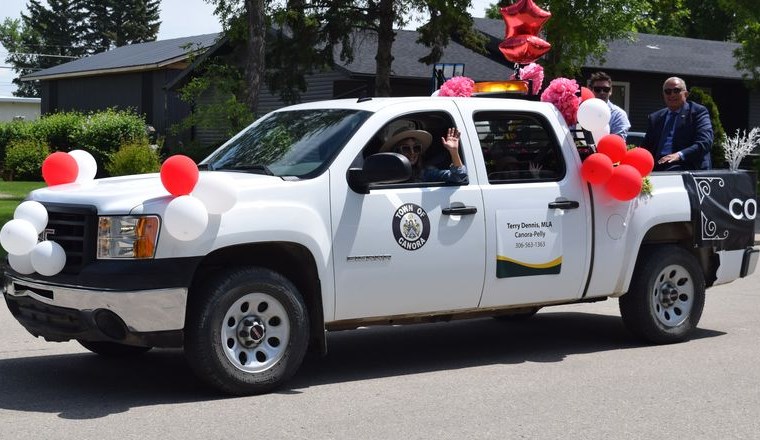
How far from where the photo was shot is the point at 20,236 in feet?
21.1

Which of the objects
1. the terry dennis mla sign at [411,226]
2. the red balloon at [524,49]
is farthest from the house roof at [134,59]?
the terry dennis mla sign at [411,226]

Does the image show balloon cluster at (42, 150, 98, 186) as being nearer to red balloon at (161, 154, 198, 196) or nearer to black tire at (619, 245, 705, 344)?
red balloon at (161, 154, 198, 196)

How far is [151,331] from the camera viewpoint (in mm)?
6316

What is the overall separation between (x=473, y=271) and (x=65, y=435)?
2930 mm

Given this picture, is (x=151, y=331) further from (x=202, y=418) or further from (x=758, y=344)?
(x=758, y=344)

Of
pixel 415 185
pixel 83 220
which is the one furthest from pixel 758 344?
pixel 83 220

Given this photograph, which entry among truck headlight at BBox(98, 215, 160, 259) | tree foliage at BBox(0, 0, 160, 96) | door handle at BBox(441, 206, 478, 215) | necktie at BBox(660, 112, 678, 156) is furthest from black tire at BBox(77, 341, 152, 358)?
tree foliage at BBox(0, 0, 160, 96)

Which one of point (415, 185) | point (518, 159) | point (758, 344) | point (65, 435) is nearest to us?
point (65, 435)

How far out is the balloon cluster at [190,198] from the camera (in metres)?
6.14

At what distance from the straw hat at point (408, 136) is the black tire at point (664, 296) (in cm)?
209

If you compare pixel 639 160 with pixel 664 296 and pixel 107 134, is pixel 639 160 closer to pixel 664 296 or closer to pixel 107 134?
pixel 664 296

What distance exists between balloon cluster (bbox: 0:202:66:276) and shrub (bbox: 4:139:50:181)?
29.9 meters

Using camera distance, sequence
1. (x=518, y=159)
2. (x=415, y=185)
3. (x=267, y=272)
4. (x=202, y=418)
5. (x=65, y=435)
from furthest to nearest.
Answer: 1. (x=518, y=159)
2. (x=415, y=185)
3. (x=267, y=272)
4. (x=202, y=418)
5. (x=65, y=435)

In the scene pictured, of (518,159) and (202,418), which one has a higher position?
(518,159)
